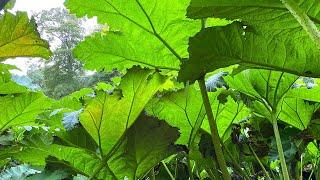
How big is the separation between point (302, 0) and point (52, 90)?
14195mm

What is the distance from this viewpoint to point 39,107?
0.90 metres

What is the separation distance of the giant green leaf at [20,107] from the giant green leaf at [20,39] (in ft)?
0.44

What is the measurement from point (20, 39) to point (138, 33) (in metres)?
0.22

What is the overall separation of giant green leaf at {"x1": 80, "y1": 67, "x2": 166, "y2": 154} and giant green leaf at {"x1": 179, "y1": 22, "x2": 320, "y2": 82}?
0.12m

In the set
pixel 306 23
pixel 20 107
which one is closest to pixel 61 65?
pixel 20 107

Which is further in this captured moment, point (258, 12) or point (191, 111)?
point (191, 111)

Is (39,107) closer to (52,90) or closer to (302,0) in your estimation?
(302,0)

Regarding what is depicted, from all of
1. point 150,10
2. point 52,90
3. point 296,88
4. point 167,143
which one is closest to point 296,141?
point 296,88

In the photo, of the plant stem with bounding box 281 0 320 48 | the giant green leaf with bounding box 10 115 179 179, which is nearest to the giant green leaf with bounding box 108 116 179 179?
the giant green leaf with bounding box 10 115 179 179

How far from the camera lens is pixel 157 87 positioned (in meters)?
0.78

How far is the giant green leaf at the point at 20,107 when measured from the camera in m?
0.86

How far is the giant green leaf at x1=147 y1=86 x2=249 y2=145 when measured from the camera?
35.3 inches

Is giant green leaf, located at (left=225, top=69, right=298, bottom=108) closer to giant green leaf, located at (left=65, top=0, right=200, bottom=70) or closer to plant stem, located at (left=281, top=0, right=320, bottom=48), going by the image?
giant green leaf, located at (left=65, top=0, right=200, bottom=70)

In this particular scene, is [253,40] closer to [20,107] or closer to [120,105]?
[120,105]
